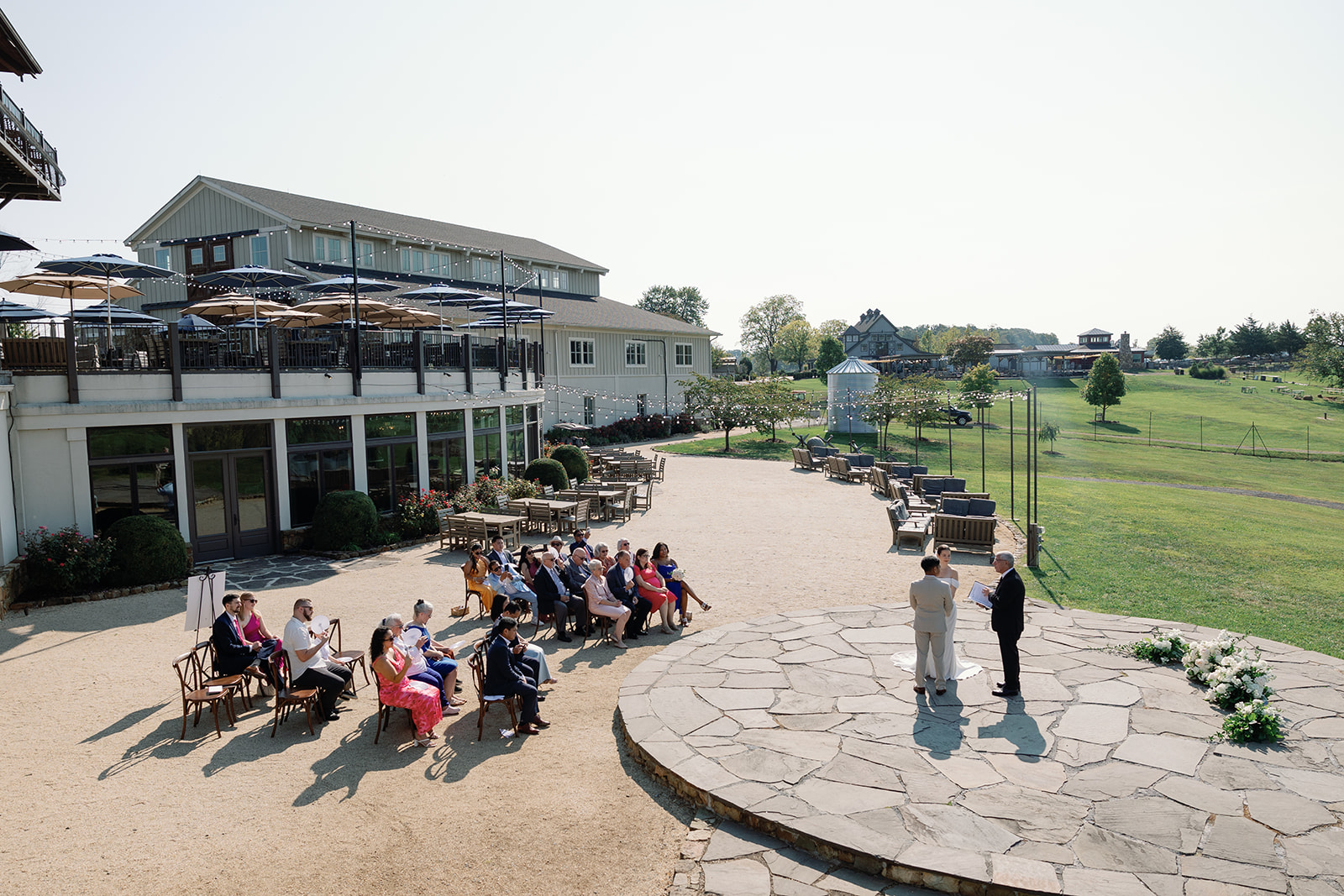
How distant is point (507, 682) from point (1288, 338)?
448 ft

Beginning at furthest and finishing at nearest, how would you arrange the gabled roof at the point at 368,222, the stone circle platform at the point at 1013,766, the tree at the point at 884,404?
the tree at the point at 884,404 < the gabled roof at the point at 368,222 < the stone circle platform at the point at 1013,766

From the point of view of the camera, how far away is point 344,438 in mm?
18578

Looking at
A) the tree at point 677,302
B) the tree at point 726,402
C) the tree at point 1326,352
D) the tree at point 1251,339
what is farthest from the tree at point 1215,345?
the tree at point 726,402

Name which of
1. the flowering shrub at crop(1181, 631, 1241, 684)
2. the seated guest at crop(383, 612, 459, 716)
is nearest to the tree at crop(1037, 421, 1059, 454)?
the flowering shrub at crop(1181, 631, 1241, 684)

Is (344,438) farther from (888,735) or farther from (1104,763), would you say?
(1104,763)

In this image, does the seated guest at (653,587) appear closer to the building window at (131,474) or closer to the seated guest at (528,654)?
the seated guest at (528,654)

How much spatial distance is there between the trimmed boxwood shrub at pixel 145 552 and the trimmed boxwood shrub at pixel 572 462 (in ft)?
39.2

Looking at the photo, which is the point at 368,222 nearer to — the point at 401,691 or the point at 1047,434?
the point at 401,691

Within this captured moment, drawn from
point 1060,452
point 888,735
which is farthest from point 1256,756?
point 1060,452

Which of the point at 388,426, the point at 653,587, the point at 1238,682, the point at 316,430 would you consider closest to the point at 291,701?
the point at 653,587

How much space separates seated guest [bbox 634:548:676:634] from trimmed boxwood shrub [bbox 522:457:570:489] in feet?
40.2

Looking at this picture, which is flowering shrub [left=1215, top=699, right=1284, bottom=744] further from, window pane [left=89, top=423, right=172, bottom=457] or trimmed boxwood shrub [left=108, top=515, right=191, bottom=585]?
window pane [left=89, top=423, right=172, bottom=457]

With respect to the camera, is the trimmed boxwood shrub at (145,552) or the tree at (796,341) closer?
the trimmed boxwood shrub at (145,552)

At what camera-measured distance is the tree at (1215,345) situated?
4835 inches
